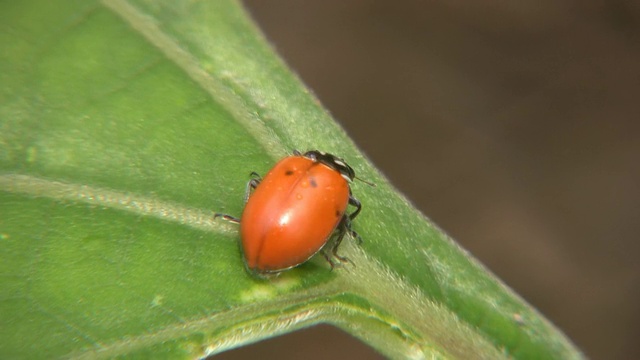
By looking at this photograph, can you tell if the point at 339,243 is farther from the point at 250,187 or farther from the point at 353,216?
the point at 250,187

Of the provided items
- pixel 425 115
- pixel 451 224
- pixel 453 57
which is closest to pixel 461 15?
pixel 453 57

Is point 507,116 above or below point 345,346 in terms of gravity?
above

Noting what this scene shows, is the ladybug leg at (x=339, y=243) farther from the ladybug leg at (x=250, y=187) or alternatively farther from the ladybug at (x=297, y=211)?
the ladybug leg at (x=250, y=187)

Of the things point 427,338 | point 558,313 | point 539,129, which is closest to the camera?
point 427,338

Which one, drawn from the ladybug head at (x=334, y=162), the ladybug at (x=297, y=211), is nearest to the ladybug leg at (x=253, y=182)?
the ladybug at (x=297, y=211)

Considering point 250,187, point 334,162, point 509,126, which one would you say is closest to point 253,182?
point 250,187

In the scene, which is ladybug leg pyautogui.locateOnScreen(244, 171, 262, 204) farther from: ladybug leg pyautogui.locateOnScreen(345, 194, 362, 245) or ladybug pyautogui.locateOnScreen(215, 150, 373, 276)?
ladybug leg pyautogui.locateOnScreen(345, 194, 362, 245)

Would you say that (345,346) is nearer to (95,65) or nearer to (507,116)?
(507,116)

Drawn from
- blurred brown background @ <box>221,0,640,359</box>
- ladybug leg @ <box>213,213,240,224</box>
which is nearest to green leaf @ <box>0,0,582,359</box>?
ladybug leg @ <box>213,213,240,224</box>
